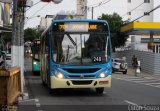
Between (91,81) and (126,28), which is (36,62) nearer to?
(91,81)

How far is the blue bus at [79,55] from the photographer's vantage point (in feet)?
59.6

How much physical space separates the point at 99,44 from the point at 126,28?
4047 cm

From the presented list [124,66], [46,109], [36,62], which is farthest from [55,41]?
[124,66]


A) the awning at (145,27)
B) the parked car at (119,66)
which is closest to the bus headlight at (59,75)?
the parked car at (119,66)

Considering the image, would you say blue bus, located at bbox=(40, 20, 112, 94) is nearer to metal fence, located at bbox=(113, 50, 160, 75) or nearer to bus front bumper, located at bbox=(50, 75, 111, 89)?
bus front bumper, located at bbox=(50, 75, 111, 89)

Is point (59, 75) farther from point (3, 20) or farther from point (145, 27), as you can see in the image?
A: point (145, 27)

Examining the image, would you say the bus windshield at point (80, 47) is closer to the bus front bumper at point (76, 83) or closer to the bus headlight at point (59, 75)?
the bus headlight at point (59, 75)

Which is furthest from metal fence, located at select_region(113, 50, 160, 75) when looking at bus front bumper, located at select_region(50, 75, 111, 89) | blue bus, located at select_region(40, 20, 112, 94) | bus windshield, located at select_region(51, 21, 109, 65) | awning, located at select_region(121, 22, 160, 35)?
Answer: bus front bumper, located at select_region(50, 75, 111, 89)

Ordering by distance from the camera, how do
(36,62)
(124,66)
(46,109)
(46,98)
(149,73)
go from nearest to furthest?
(46,109), (46,98), (36,62), (124,66), (149,73)

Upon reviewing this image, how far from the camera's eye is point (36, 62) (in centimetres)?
3488

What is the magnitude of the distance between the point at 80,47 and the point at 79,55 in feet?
1.27

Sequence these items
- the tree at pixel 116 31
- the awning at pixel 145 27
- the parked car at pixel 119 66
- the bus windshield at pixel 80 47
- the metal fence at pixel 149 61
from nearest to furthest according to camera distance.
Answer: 1. the bus windshield at pixel 80 47
2. the parked car at pixel 119 66
3. the metal fence at pixel 149 61
4. the awning at pixel 145 27
5. the tree at pixel 116 31

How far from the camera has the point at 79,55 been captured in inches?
725

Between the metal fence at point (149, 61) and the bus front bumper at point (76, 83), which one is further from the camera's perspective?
the metal fence at point (149, 61)
